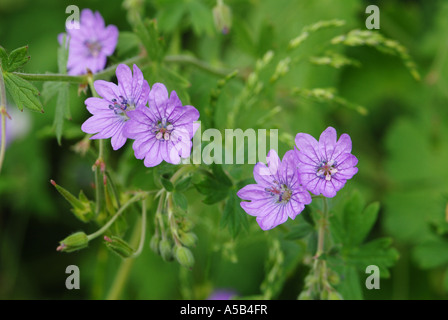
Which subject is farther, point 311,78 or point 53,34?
point 53,34

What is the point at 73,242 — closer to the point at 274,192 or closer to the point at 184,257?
the point at 184,257

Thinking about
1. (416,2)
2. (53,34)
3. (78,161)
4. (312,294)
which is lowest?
(312,294)

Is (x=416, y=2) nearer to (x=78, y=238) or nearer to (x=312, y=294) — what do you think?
(x=312, y=294)

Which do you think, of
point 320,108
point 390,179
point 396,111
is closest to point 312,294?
point 320,108

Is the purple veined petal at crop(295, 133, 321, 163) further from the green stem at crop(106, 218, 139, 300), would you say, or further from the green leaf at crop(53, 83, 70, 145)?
the green stem at crop(106, 218, 139, 300)

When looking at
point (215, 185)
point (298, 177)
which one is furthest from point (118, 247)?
point (298, 177)

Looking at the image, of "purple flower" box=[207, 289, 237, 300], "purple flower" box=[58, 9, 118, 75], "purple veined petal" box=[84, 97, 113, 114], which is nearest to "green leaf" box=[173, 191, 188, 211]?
"purple veined petal" box=[84, 97, 113, 114]

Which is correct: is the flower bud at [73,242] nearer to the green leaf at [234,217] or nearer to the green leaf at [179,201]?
the green leaf at [179,201]
